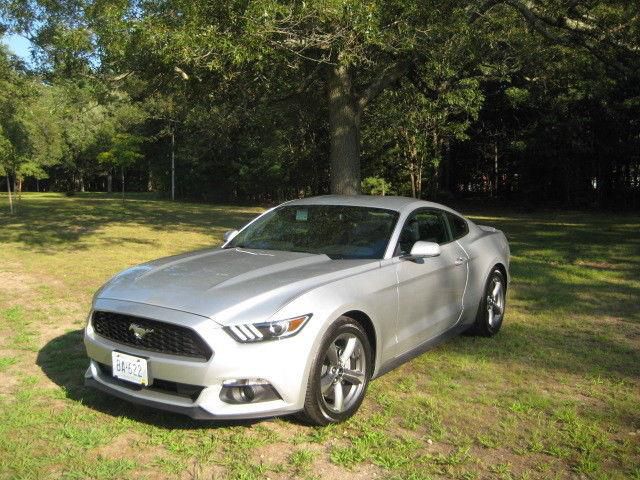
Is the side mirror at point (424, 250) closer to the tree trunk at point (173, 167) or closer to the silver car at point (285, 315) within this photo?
the silver car at point (285, 315)

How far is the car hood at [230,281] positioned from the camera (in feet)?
12.3

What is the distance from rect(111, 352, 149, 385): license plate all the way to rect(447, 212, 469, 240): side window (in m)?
3.16

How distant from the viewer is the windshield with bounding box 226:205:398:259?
4836 mm

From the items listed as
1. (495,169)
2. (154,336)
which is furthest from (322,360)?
(495,169)

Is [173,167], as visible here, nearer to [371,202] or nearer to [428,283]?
[371,202]

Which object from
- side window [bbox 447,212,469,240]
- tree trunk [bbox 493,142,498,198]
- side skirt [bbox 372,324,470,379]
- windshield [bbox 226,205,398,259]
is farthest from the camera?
tree trunk [bbox 493,142,498,198]

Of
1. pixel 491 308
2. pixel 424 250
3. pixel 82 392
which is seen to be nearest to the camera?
pixel 82 392

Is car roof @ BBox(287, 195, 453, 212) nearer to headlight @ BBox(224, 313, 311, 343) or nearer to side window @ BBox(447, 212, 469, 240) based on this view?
side window @ BBox(447, 212, 469, 240)

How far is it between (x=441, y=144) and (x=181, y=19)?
19.5m

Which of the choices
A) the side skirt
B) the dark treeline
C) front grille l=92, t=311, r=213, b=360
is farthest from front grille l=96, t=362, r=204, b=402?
the dark treeline

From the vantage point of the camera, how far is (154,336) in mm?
3789

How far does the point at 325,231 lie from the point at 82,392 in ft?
7.21

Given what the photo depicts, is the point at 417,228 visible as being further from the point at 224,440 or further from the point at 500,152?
the point at 500,152

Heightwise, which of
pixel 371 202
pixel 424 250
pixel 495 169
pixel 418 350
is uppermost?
pixel 495 169
